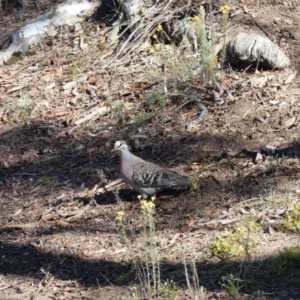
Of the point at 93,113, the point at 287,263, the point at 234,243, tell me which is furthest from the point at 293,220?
the point at 93,113

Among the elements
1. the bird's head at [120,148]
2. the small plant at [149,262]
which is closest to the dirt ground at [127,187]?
the small plant at [149,262]

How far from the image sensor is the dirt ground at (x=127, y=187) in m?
6.67

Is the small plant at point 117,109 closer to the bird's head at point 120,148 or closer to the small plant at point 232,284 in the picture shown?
the bird's head at point 120,148

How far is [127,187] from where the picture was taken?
828 cm

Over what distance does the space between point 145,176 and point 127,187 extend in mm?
578

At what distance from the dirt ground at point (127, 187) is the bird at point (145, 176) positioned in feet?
0.57

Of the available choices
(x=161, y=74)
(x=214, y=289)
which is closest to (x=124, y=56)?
(x=161, y=74)

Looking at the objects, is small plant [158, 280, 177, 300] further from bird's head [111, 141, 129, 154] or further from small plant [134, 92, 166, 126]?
small plant [134, 92, 166, 126]

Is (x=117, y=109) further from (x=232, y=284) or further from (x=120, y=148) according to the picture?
(x=232, y=284)

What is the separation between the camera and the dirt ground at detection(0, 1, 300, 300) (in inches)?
263

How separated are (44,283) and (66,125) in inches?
123

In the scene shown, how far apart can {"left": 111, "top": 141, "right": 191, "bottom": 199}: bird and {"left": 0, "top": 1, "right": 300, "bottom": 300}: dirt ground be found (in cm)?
17

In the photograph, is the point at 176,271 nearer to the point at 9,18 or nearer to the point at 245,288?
the point at 245,288

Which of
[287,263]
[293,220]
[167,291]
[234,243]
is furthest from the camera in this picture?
[293,220]
